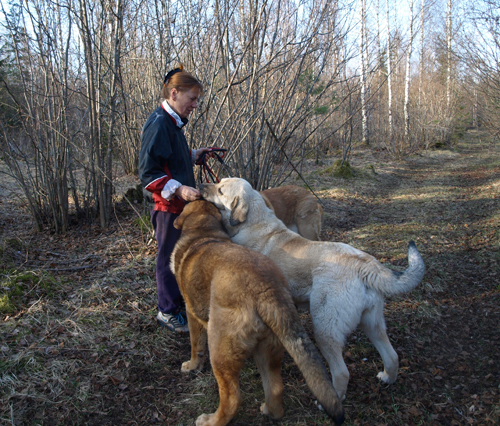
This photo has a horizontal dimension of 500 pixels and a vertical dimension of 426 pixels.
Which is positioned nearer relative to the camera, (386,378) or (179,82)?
(386,378)

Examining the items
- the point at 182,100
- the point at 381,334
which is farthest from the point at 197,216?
the point at 381,334

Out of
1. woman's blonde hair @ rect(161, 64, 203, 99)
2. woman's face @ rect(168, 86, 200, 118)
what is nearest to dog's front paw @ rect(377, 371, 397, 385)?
woman's face @ rect(168, 86, 200, 118)

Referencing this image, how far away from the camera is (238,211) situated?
3715mm

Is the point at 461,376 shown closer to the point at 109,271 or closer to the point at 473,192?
the point at 109,271

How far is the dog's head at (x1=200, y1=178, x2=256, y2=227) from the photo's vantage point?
3.73 m

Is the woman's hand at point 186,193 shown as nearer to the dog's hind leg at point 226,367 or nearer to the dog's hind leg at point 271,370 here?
the dog's hind leg at point 226,367

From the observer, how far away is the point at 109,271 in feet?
16.6

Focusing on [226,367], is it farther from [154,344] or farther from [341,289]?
[154,344]

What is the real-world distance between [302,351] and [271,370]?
1.41 feet

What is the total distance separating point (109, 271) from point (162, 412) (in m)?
2.65

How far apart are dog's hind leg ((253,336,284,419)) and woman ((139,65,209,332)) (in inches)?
58.1

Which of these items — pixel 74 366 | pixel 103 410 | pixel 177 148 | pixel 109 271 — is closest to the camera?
pixel 103 410

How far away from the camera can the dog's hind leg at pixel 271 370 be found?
2455 mm

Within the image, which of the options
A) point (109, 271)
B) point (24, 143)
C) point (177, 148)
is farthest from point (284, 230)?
point (24, 143)
